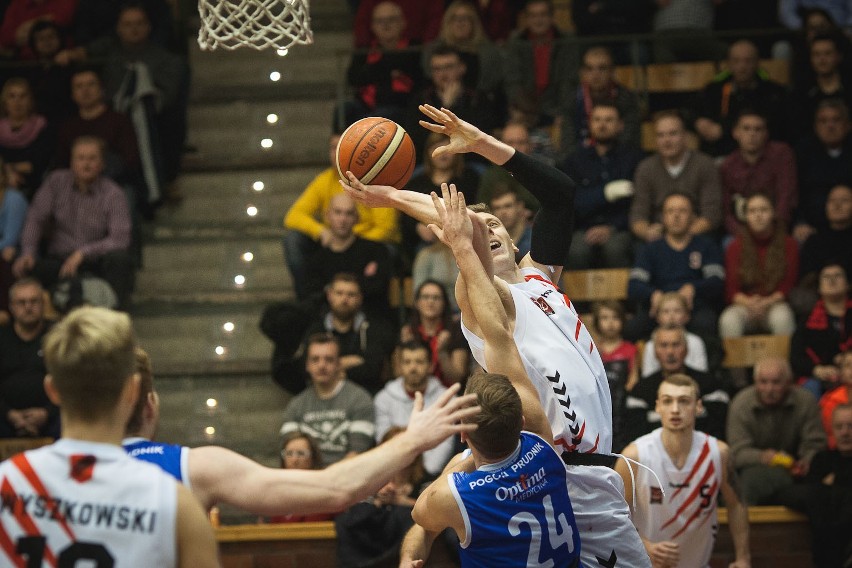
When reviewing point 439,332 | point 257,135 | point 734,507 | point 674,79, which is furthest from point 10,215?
point 734,507

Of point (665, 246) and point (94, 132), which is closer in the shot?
point (665, 246)

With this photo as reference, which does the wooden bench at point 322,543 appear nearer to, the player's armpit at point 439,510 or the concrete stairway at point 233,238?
the concrete stairway at point 233,238

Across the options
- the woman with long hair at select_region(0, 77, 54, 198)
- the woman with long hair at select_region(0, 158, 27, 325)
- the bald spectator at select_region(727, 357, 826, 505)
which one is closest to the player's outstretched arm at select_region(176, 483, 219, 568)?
the bald spectator at select_region(727, 357, 826, 505)

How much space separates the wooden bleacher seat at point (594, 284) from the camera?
9.38m

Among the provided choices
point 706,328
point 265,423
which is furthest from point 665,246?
point 265,423

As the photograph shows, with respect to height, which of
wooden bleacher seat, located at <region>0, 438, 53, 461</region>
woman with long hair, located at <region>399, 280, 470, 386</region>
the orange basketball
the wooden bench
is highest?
the orange basketball

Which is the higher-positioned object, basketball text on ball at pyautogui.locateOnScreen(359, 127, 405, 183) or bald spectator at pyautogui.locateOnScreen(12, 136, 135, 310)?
basketball text on ball at pyautogui.locateOnScreen(359, 127, 405, 183)

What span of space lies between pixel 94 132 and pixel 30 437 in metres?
2.72

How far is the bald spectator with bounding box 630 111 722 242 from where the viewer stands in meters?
9.59

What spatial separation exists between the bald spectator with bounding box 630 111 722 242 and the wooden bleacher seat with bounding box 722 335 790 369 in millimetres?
956

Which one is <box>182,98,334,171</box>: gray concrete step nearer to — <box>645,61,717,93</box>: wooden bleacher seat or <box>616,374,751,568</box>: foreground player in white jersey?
<box>645,61,717,93</box>: wooden bleacher seat

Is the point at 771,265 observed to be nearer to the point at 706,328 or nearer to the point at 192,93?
the point at 706,328

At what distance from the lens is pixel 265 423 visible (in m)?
9.35

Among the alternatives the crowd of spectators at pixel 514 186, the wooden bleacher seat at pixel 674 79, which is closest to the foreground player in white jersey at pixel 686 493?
the crowd of spectators at pixel 514 186
